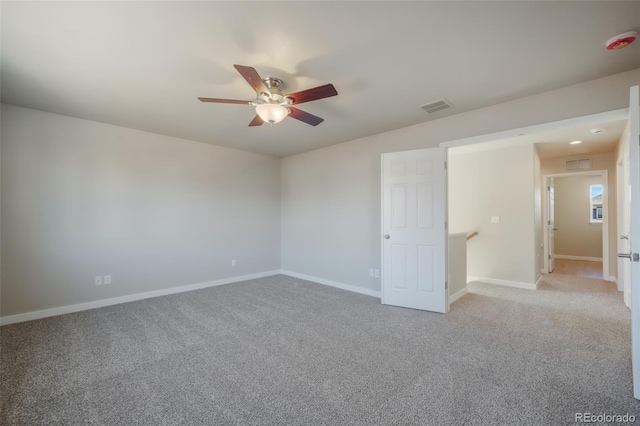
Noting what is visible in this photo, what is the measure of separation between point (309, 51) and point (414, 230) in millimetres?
2493

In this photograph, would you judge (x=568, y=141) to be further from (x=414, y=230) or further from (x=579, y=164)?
(x=414, y=230)

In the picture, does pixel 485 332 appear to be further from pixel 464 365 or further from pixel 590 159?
pixel 590 159

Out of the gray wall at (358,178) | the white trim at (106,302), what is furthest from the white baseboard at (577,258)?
the white trim at (106,302)

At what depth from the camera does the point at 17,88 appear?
2.80 m

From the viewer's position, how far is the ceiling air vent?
3.07 m

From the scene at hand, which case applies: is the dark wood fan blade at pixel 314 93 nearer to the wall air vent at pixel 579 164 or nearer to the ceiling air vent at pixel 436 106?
the ceiling air vent at pixel 436 106

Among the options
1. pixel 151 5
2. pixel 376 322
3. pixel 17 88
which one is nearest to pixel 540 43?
pixel 151 5

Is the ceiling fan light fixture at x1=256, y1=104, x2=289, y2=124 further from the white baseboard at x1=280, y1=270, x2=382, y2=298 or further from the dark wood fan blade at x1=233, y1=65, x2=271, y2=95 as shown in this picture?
the white baseboard at x1=280, y1=270, x2=382, y2=298

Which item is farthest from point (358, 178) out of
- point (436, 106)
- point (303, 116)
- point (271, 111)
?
point (271, 111)

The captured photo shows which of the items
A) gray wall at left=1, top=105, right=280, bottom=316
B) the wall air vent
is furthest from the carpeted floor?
the wall air vent

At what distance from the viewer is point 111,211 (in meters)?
3.91

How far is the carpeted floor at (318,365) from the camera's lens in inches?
69.1

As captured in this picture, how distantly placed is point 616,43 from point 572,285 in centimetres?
434

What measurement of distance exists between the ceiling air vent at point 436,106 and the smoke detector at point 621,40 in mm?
1253
